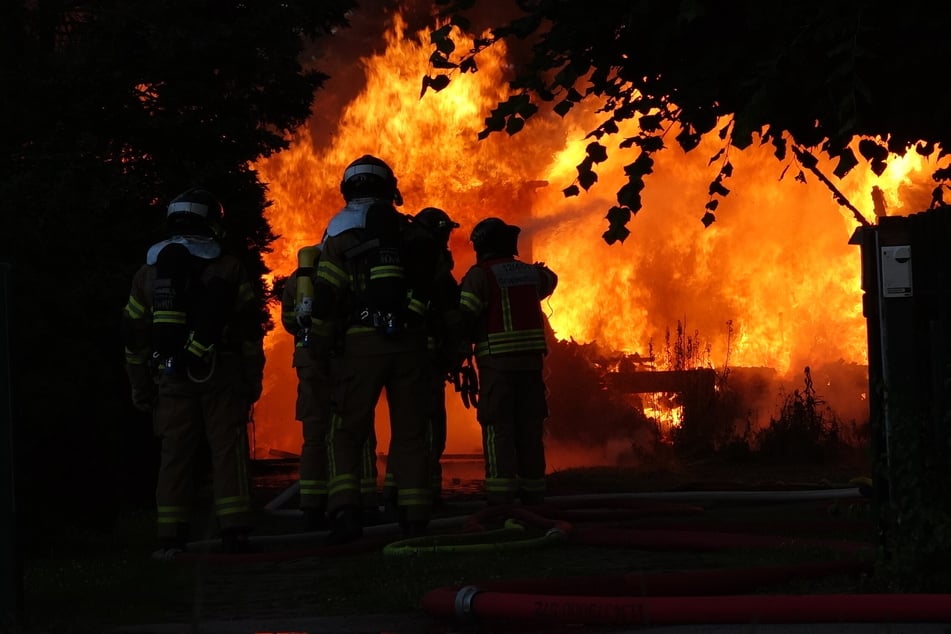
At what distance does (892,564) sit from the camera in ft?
17.1

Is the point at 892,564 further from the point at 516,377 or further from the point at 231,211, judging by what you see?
→ the point at 231,211

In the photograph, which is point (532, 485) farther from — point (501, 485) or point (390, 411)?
point (390, 411)

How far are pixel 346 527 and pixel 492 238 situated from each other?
117 inches

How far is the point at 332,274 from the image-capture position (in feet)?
27.1

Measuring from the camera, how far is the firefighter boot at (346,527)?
8125mm

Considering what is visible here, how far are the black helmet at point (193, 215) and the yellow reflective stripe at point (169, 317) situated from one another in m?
0.46

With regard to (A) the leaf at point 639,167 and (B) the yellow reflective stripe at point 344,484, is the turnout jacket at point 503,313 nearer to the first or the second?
(B) the yellow reflective stripe at point 344,484

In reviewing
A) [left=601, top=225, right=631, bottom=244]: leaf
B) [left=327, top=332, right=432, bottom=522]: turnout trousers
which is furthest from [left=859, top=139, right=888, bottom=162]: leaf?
[left=327, top=332, right=432, bottom=522]: turnout trousers

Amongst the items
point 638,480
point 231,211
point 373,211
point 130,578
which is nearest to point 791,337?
point 638,480

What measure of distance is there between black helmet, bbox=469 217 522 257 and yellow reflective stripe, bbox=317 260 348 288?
229cm

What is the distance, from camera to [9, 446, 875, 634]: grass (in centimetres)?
560

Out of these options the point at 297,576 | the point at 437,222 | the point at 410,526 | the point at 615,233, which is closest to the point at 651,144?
the point at 615,233

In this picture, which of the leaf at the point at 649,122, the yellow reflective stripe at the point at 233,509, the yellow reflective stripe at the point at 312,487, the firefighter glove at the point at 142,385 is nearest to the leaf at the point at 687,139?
the leaf at the point at 649,122

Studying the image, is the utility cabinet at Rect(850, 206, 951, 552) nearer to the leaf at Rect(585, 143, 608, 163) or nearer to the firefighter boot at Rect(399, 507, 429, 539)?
the leaf at Rect(585, 143, 608, 163)
